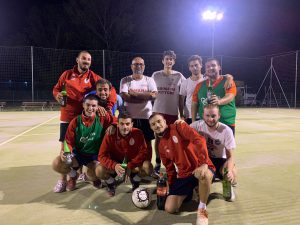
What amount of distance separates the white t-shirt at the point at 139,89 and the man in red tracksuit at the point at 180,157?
1.11 meters

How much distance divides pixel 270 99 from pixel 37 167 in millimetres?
20313

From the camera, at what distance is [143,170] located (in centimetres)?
390

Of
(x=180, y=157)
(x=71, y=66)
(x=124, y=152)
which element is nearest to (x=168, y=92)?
(x=124, y=152)

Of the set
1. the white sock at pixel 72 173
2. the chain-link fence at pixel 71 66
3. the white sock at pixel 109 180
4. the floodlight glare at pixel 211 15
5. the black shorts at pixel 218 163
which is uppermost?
the floodlight glare at pixel 211 15

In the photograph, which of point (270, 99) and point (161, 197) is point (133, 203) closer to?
point (161, 197)

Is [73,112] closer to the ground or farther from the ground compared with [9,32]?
closer to the ground

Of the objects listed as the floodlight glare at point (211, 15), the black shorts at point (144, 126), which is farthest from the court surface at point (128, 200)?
the floodlight glare at point (211, 15)

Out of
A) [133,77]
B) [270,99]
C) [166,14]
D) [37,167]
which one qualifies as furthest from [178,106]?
[166,14]

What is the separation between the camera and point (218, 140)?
3703 millimetres

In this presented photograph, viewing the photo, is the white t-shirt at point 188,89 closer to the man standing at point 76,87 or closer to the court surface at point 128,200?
the man standing at point 76,87

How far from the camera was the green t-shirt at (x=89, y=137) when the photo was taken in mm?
3984

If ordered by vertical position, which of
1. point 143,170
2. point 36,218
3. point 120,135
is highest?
point 120,135

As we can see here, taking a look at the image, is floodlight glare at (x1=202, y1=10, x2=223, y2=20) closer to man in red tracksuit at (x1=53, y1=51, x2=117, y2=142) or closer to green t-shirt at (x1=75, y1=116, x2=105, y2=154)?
man in red tracksuit at (x1=53, y1=51, x2=117, y2=142)

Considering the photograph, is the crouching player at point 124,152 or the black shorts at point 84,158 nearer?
the crouching player at point 124,152
